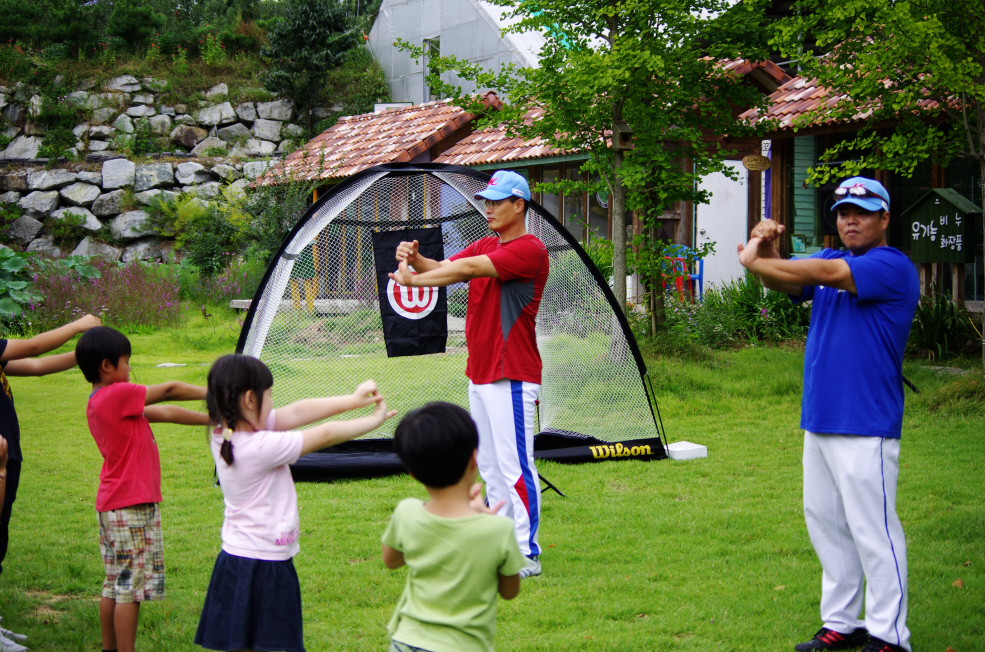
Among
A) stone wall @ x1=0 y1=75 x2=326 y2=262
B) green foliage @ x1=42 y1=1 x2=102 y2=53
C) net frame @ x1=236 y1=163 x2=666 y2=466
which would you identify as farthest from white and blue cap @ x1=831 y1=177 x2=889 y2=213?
green foliage @ x1=42 y1=1 x2=102 y2=53

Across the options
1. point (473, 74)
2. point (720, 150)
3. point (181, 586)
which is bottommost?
point (181, 586)

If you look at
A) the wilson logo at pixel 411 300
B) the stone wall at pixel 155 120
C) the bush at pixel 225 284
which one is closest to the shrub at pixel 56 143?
the stone wall at pixel 155 120

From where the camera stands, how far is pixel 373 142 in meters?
18.5

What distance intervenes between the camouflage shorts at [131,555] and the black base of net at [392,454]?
123 inches

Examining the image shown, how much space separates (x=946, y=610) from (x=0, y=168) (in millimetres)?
21459

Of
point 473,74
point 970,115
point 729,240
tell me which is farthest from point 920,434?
point 729,240

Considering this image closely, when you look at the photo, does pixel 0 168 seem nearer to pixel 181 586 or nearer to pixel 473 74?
pixel 473 74

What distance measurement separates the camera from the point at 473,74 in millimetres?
9484

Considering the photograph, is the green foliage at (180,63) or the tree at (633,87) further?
the green foliage at (180,63)

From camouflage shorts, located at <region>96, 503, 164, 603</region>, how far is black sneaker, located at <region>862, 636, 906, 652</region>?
2548 millimetres

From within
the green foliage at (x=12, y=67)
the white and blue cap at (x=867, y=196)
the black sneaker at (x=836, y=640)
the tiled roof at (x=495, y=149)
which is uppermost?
the green foliage at (x=12, y=67)

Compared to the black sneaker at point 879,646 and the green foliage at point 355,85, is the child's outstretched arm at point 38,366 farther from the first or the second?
the green foliage at point 355,85

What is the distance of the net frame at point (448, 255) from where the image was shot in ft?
19.8

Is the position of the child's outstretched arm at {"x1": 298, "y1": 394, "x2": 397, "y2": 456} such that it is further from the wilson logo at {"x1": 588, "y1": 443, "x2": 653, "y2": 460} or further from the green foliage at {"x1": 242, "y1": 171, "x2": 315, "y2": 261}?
the green foliage at {"x1": 242, "y1": 171, "x2": 315, "y2": 261}
